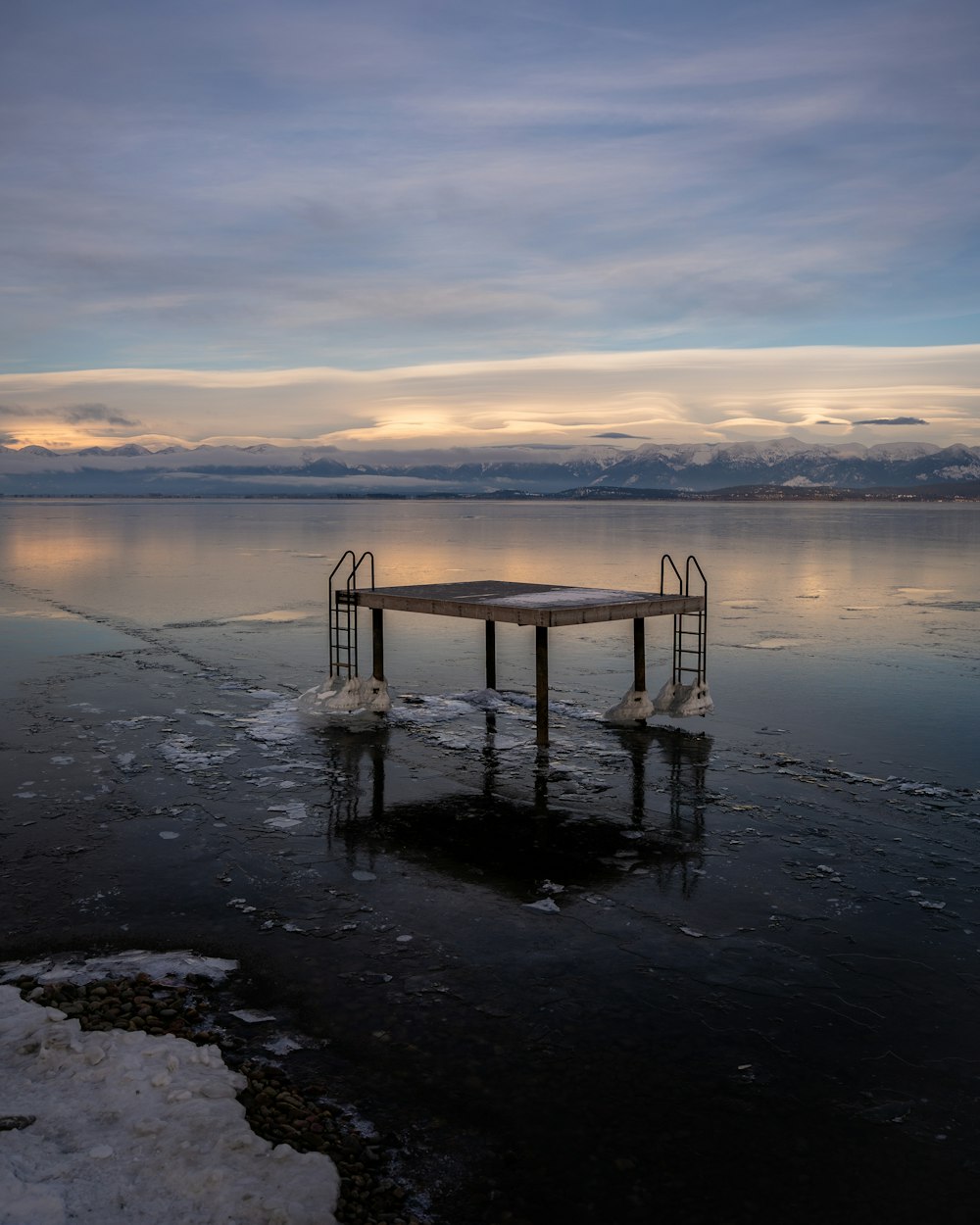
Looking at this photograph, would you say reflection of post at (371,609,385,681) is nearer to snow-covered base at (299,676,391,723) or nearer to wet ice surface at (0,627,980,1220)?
snow-covered base at (299,676,391,723)

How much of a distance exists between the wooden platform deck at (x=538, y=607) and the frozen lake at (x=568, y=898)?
1306mm

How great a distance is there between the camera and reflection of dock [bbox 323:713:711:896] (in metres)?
12.0

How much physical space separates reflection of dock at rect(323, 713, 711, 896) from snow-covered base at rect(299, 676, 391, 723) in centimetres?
230

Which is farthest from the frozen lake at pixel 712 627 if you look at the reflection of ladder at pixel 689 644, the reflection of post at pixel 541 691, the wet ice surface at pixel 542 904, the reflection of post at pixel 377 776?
the reflection of post at pixel 377 776

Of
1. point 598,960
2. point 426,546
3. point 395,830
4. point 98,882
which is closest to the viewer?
point 598,960

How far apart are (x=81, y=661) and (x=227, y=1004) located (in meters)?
18.6

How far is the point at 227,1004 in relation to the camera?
8.76 metres

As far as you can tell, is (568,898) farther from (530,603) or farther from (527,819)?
(530,603)

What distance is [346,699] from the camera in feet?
65.1

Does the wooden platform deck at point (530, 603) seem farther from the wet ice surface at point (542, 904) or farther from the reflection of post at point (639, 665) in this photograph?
A: the wet ice surface at point (542, 904)

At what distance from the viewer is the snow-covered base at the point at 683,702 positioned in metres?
→ 19.1

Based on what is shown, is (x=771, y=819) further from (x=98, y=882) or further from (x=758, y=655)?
(x=758, y=655)

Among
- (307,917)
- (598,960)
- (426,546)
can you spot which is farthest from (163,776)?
(426,546)

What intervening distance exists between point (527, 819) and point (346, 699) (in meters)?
7.02
